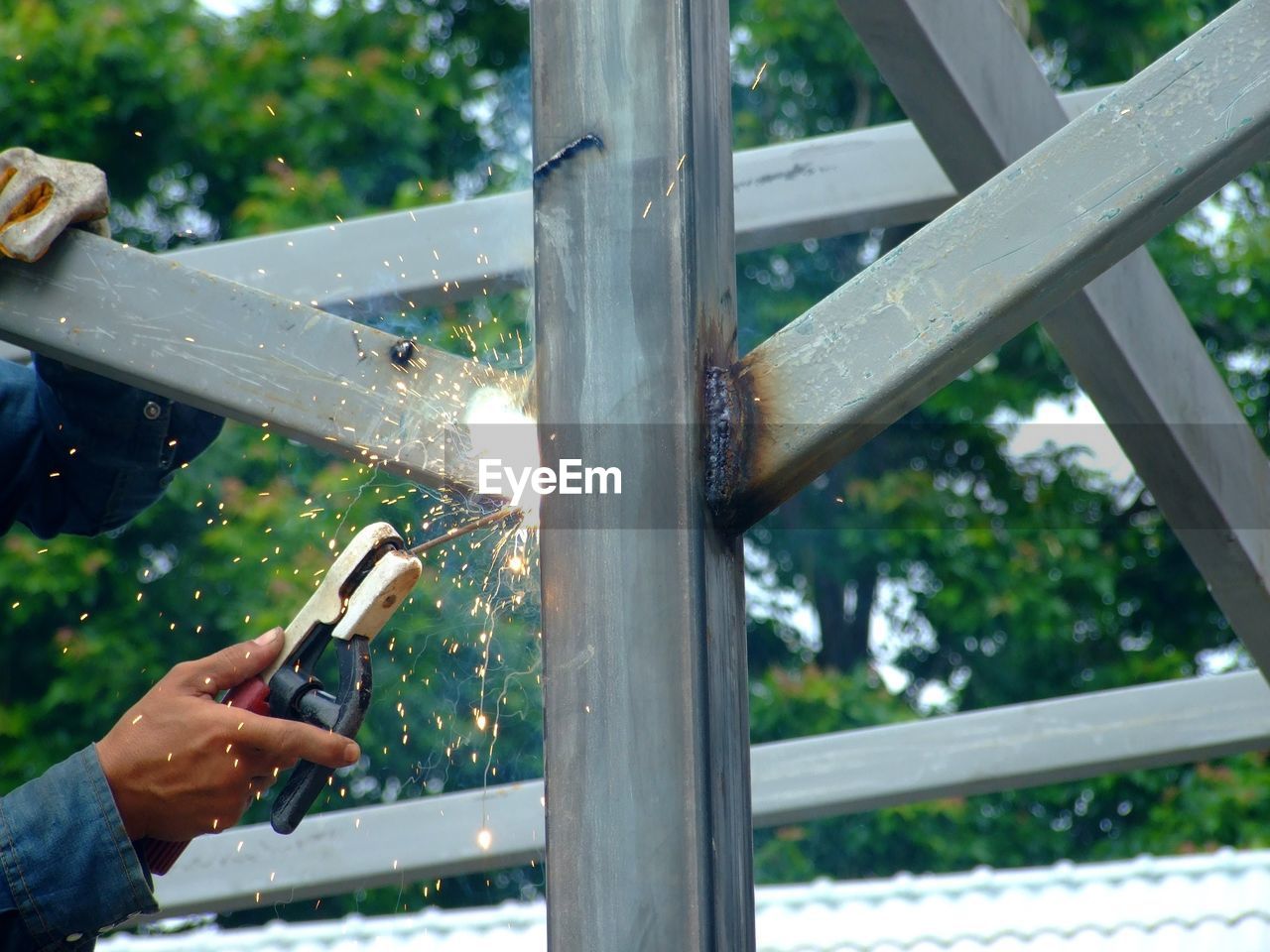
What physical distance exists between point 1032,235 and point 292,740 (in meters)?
0.98

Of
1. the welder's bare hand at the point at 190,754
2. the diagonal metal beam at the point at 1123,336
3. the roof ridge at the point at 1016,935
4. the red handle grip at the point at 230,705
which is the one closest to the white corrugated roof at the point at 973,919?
the roof ridge at the point at 1016,935

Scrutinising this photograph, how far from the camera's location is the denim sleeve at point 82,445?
228cm

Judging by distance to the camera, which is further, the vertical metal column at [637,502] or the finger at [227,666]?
the finger at [227,666]

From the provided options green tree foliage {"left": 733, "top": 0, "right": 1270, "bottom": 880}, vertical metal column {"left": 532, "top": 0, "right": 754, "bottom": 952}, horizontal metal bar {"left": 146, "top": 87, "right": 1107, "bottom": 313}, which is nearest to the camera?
vertical metal column {"left": 532, "top": 0, "right": 754, "bottom": 952}

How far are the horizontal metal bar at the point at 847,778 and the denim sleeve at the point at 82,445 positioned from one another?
3.89 ft

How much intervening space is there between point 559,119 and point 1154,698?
7.25 ft

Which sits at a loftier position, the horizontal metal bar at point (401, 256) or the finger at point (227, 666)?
the horizontal metal bar at point (401, 256)

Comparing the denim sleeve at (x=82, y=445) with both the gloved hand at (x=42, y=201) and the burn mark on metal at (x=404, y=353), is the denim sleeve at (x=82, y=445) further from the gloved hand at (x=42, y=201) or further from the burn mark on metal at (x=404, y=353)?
the burn mark on metal at (x=404, y=353)

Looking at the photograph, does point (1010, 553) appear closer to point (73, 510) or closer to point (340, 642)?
point (73, 510)

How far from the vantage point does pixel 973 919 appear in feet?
14.7

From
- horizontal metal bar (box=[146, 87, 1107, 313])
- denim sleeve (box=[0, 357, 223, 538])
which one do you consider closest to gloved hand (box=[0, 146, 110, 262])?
denim sleeve (box=[0, 357, 223, 538])

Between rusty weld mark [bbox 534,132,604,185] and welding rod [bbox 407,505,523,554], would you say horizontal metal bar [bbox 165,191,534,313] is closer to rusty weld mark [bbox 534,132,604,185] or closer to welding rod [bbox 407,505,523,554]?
welding rod [bbox 407,505,523,554]

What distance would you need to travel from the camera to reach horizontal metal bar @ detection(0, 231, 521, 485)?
1694 millimetres

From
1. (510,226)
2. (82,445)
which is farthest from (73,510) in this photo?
(510,226)
